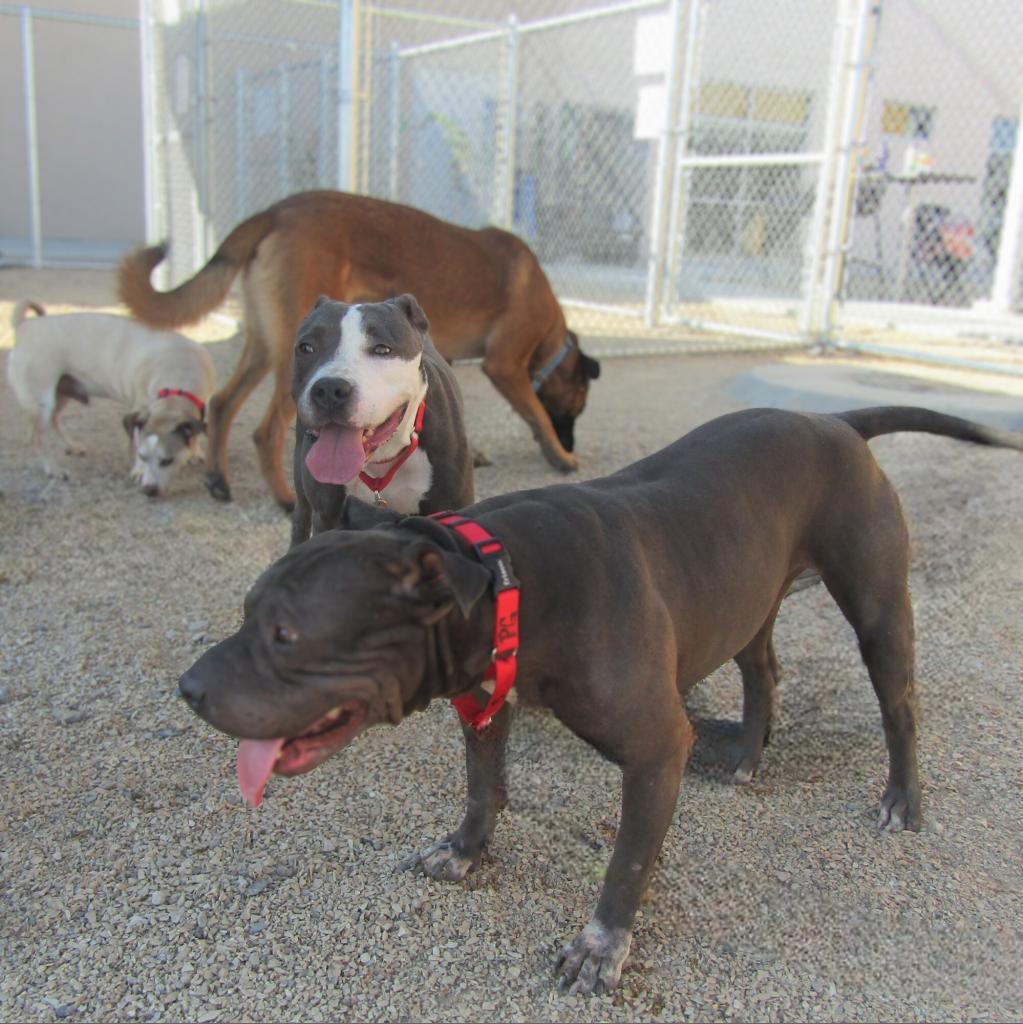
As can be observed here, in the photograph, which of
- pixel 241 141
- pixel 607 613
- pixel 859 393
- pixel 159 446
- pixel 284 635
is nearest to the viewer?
pixel 284 635

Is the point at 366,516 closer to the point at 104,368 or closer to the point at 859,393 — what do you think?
the point at 104,368

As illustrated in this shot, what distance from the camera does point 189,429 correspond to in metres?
5.40

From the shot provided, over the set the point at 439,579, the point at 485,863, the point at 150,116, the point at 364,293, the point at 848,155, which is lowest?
the point at 485,863

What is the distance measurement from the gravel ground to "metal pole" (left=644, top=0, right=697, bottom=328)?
23.8 feet

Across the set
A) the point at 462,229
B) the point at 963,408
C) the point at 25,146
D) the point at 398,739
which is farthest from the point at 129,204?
the point at 398,739

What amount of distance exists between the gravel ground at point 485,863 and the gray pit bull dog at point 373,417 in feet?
2.29

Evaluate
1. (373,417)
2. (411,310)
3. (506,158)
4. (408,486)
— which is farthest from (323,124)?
(373,417)

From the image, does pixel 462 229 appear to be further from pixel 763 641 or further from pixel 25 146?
pixel 25 146

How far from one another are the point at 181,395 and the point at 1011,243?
28.9ft

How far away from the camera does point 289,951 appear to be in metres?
2.18

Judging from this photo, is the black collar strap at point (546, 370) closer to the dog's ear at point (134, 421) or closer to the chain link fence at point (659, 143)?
the dog's ear at point (134, 421)

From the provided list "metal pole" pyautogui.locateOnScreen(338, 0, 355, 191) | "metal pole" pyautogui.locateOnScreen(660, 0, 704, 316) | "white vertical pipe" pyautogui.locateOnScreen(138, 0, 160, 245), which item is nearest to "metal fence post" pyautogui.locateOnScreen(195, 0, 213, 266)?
"white vertical pipe" pyautogui.locateOnScreen(138, 0, 160, 245)

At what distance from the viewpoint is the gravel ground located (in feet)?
6.86

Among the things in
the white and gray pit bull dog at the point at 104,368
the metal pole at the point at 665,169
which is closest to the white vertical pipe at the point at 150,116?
the white and gray pit bull dog at the point at 104,368
